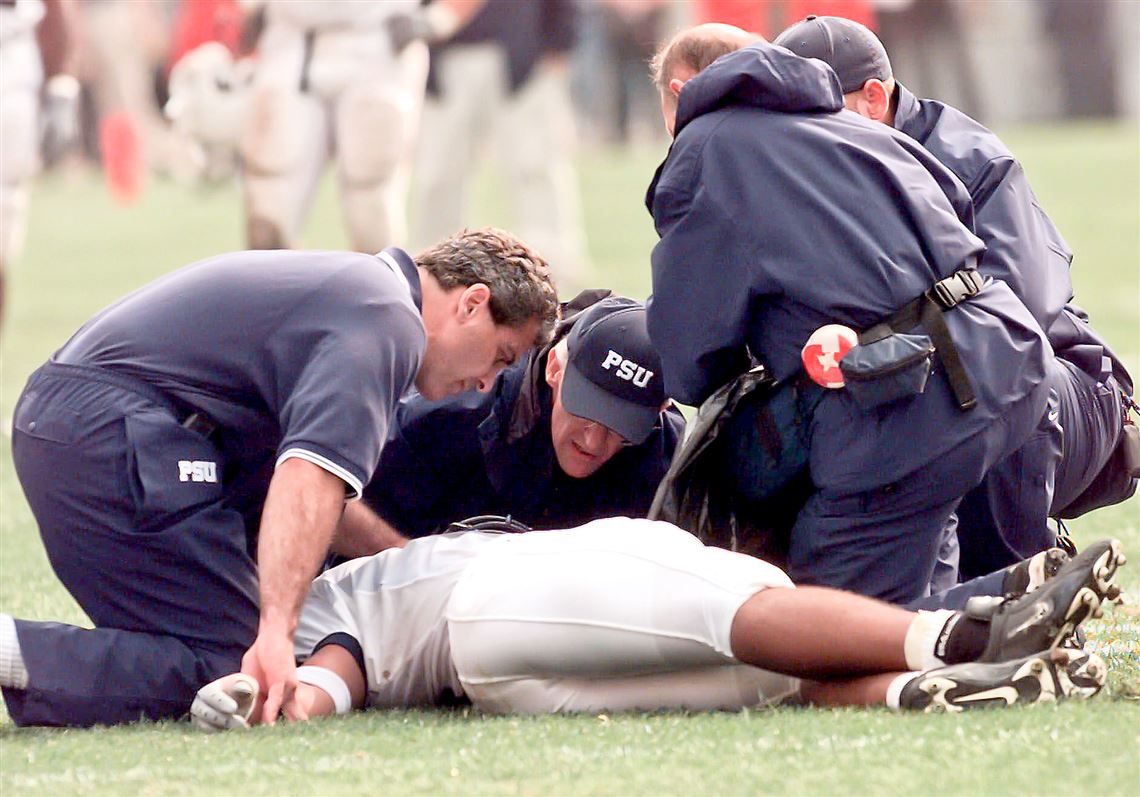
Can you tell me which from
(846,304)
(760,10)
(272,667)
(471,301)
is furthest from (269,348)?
(760,10)

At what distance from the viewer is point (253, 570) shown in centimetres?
372

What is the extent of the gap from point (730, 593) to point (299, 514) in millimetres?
728

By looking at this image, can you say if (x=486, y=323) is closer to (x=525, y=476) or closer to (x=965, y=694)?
(x=525, y=476)

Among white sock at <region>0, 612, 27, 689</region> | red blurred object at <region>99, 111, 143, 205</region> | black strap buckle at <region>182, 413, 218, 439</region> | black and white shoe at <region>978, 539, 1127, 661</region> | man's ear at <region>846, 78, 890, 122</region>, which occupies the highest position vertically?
man's ear at <region>846, 78, 890, 122</region>

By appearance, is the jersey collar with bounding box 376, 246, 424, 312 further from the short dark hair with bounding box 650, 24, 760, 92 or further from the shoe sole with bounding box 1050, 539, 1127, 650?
the shoe sole with bounding box 1050, 539, 1127, 650

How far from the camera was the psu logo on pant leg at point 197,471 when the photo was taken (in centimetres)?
362

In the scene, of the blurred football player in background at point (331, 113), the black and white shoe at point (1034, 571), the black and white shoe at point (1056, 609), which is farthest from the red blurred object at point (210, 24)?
the black and white shoe at point (1056, 609)

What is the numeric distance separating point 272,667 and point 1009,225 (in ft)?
5.65

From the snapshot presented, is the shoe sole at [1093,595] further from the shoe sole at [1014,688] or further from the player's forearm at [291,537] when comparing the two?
the player's forearm at [291,537]

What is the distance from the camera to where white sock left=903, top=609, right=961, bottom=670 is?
3260 mm

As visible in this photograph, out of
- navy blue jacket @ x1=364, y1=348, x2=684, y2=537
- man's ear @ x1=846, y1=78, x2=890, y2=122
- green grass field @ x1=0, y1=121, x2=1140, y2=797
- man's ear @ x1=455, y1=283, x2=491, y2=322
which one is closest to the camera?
green grass field @ x1=0, y1=121, x2=1140, y2=797

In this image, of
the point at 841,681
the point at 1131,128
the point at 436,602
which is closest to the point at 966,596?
the point at 841,681

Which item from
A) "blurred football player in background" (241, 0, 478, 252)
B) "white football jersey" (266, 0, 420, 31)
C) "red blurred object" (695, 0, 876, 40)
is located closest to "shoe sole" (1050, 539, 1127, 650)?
"blurred football player in background" (241, 0, 478, 252)

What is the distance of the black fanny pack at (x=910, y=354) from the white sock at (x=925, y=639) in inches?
18.0
